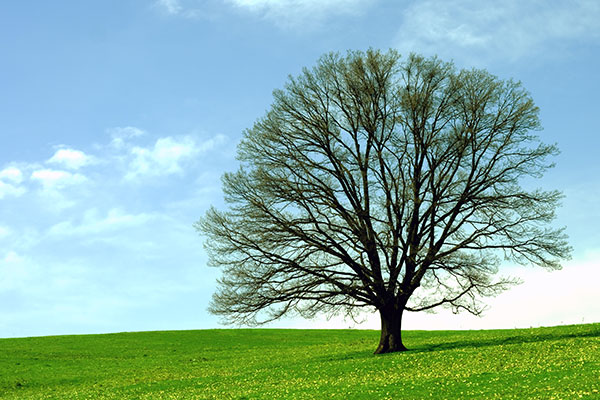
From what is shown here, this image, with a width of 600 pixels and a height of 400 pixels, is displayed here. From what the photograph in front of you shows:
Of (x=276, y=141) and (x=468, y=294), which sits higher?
(x=276, y=141)

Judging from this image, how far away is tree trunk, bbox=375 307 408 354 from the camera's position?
32.4m

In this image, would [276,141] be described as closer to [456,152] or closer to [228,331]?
[456,152]

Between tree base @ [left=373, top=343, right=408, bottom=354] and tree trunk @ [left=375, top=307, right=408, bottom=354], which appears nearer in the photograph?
tree trunk @ [left=375, top=307, right=408, bottom=354]

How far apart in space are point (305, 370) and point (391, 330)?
551 centimetres

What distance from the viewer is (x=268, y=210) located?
3177cm

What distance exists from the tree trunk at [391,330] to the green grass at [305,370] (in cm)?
122

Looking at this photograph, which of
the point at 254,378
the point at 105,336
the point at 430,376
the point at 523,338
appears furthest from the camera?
the point at 105,336

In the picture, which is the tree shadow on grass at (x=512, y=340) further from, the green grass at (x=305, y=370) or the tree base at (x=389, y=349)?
the tree base at (x=389, y=349)

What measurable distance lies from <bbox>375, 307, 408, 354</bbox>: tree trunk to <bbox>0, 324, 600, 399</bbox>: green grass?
122 centimetres

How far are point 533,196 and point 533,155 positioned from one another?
2.47m

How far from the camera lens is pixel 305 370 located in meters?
30.4

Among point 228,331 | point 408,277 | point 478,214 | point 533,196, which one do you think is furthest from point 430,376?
point 228,331

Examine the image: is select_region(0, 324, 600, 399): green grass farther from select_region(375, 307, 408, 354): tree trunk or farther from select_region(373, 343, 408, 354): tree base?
select_region(375, 307, 408, 354): tree trunk

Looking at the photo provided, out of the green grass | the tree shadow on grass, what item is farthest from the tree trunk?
the green grass
